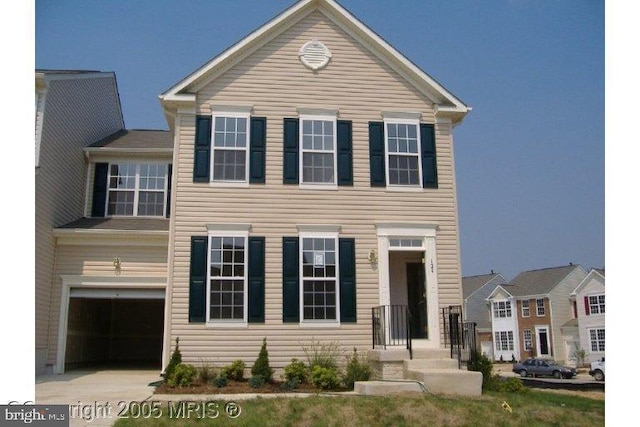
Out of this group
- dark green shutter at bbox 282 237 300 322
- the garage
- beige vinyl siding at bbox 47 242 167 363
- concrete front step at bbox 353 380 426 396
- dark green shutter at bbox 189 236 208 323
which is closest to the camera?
concrete front step at bbox 353 380 426 396

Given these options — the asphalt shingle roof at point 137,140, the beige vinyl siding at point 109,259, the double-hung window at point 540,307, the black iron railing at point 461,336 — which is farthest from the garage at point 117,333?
the double-hung window at point 540,307

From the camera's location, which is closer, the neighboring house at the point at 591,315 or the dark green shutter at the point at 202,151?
the dark green shutter at the point at 202,151

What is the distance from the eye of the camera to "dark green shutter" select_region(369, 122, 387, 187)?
1329 cm

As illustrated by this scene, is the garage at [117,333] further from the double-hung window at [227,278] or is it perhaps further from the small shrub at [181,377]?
the small shrub at [181,377]

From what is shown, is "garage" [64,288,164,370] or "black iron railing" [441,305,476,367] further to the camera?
"garage" [64,288,164,370]

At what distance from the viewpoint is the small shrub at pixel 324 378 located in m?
11.3

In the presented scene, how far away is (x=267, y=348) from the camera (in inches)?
484

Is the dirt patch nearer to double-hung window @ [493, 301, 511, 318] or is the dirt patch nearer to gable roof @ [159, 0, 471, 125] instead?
gable roof @ [159, 0, 471, 125]

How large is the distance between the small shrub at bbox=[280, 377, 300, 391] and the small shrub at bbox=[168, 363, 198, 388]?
5.56 feet

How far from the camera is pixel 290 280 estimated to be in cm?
1260

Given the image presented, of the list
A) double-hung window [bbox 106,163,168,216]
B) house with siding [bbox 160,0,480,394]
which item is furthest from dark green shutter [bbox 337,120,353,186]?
double-hung window [bbox 106,163,168,216]

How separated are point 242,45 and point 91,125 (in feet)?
20.9

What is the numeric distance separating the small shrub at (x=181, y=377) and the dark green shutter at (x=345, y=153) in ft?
16.2
